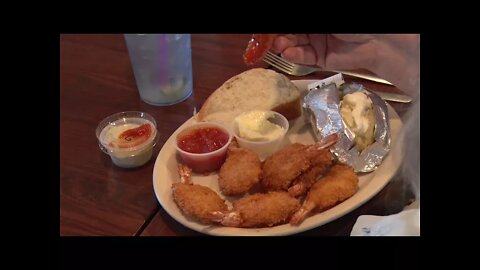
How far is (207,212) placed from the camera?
1.11m

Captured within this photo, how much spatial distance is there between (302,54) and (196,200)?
50 cm

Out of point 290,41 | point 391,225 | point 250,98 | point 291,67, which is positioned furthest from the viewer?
point 291,67

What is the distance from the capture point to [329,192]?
116 cm

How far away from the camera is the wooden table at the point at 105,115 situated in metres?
1.14

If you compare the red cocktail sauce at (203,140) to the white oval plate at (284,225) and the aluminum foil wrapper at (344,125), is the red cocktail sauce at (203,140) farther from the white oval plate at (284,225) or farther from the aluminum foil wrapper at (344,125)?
the aluminum foil wrapper at (344,125)

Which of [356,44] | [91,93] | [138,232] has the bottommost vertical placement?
[138,232]

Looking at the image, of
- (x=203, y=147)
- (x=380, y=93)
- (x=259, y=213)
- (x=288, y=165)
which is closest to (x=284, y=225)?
(x=259, y=213)

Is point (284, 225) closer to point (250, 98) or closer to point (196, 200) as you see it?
point (196, 200)

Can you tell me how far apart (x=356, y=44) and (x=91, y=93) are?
2.70 feet

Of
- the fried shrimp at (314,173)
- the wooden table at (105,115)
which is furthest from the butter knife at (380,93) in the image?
the fried shrimp at (314,173)

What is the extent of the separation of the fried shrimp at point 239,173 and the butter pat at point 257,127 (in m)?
0.07

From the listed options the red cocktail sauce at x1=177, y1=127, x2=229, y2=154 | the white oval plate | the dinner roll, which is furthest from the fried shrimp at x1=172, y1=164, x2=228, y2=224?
the dinner roll

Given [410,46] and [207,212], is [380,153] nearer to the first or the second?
[410,46]

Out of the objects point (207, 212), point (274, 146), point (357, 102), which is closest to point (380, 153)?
point (357, 102)
